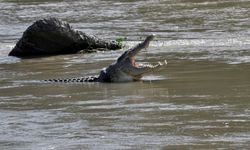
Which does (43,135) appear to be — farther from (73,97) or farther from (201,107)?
(73,97)

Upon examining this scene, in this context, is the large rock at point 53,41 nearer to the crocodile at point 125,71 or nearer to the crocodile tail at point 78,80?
the crocodile at point 125,71

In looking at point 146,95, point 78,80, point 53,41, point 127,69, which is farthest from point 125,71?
point 53,41

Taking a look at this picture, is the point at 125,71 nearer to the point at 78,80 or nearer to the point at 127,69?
the point at 127,69

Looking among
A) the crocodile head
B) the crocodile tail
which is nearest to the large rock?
the crocodile head

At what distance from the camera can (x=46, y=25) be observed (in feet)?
48.3

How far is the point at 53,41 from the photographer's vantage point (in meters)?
14.7

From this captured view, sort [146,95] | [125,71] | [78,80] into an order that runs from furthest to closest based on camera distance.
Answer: [125,71] → [78,80] → [146,95]

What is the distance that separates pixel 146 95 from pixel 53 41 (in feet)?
19.2

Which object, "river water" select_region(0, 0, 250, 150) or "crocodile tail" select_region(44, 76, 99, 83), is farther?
"crocodile tail" select_region(44, 76, 99, 83)

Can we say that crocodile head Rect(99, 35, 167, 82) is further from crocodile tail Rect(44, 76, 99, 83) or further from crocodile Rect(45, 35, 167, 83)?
crocodile tail Rect(44, 76, 99, 83)

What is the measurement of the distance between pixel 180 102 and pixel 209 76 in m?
2.01

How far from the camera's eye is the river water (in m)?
6.54

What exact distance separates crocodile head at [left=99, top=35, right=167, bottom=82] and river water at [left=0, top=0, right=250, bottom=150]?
6.5 inches

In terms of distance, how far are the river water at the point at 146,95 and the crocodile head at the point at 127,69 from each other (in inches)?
6.5
